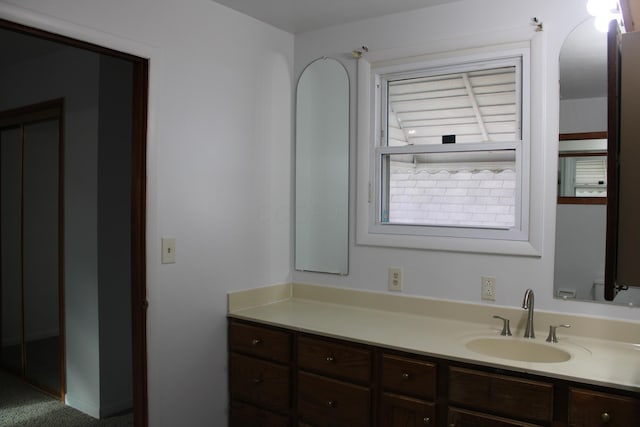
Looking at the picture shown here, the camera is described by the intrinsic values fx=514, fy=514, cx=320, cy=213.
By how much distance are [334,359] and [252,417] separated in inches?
24.0

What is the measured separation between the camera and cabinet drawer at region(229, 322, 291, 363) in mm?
2391

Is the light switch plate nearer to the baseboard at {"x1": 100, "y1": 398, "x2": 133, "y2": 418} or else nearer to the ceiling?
the ceiling

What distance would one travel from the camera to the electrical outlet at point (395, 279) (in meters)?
2.62

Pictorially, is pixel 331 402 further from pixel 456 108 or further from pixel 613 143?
pixel 613 143

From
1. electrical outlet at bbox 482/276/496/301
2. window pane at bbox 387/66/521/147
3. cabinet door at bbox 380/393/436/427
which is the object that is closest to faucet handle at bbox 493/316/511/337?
electrical outlet at bbox 482/276/496/301

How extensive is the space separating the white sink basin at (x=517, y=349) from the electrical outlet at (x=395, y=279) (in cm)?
53

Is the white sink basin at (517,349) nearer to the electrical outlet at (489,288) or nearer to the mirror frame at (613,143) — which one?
the electrical outlet at (489,288)

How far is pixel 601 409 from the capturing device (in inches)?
65.2

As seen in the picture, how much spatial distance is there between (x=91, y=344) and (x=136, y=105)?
162cm

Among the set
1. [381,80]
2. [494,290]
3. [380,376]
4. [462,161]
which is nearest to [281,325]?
[380,376]

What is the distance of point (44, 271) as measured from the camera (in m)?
3.63

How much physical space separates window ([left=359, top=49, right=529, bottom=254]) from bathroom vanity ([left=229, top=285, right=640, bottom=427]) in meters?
0.40

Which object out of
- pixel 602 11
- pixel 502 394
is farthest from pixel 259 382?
pixel 602 11

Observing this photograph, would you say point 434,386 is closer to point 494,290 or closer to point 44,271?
point 494,290
